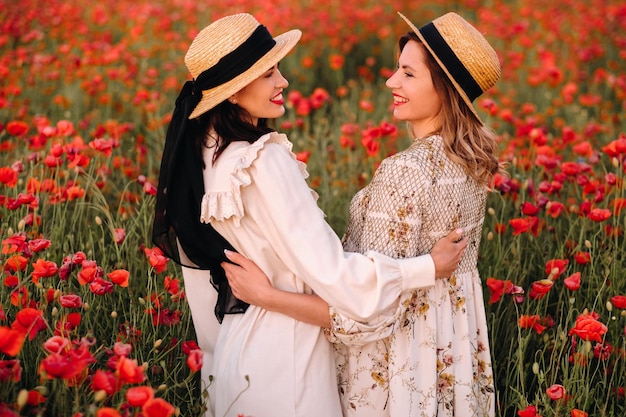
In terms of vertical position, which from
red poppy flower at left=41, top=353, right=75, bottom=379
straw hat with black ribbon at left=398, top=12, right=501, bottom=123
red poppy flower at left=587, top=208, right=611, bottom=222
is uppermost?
straw hat with black ribbon at left=398, top=12, right=501, bottom=123

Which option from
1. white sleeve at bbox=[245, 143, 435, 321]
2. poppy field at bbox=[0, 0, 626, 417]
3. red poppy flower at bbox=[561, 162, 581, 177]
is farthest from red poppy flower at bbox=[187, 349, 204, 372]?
red poppy flower at bbox=[561, 162, 581, 177]

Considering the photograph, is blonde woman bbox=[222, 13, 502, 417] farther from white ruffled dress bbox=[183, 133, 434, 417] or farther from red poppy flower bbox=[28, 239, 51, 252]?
red poppy flower bbox=[28, 239, 51, 252]

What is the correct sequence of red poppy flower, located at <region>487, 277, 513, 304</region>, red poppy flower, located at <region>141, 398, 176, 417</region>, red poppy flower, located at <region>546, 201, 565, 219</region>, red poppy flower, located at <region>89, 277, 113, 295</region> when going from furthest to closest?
red poppy flower, located at <region>546, 201, 565, 219</region>, red poppy flower, located at <region>487, 277, 513, 304</region>, red poppy flower, located at <region>89, 277, 113, 295</region>, red poppy flower, located at <region>141, 398, 176, 417</region>

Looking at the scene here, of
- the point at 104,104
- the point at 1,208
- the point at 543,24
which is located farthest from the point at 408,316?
the point at 543,24

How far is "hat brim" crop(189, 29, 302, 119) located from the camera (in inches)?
83.7

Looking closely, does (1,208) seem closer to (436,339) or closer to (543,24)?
(436,339)

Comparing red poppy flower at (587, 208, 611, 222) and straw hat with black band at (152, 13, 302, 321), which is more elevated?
straw hat with black band at (152, 13, 302, 321)

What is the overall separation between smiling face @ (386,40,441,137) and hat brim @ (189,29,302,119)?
1.25 feet

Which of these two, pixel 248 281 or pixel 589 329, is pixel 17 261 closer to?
pixel 248 281

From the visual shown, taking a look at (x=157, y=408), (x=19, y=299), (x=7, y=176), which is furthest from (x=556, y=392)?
(x=7, y=176)

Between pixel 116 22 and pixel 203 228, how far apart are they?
543 cm

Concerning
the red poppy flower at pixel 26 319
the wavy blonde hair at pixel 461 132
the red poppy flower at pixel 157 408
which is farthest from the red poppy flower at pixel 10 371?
the wavy blonde hair at pixel 461 132

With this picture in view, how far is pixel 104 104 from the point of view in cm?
498

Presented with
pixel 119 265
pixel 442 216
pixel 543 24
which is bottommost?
pixel 543 24
